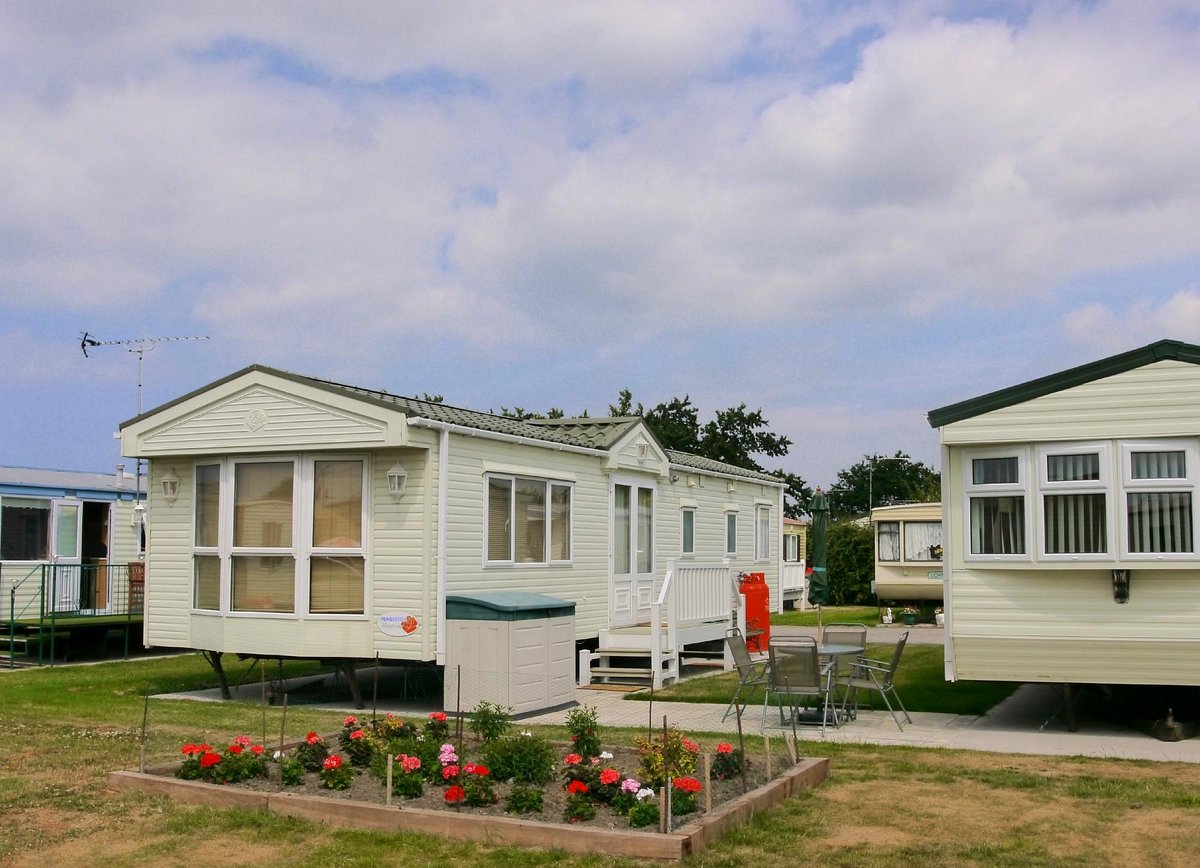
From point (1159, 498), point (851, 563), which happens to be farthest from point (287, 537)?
point (851, 563)

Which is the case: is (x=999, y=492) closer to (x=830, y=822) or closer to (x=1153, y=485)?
(x=1153, y=485)

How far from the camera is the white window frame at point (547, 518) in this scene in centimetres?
1278

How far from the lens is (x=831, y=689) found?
1071 cm

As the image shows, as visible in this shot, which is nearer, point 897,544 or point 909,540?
point 909,540

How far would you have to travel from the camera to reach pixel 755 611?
59.9ft

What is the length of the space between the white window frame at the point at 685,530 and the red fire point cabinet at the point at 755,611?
3.13 feet

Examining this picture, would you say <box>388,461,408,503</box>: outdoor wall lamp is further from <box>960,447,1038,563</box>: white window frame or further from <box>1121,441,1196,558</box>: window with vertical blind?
<box>1121,441,1196,558</box>: window with vertical blind

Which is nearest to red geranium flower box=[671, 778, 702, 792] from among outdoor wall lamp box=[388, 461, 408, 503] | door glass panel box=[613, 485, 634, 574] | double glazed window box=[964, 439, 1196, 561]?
double glazed window box=[964, 439, 1196, 561]

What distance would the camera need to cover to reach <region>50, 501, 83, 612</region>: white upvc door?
1819 centimetres

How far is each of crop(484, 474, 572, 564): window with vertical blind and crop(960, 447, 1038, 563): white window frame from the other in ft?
16.2

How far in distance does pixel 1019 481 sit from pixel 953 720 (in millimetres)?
2407

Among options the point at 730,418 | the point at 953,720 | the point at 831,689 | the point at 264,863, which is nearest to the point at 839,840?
the point at 264,863

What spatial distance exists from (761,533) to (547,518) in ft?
28.9

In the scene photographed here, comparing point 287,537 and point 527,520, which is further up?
point 527,520
